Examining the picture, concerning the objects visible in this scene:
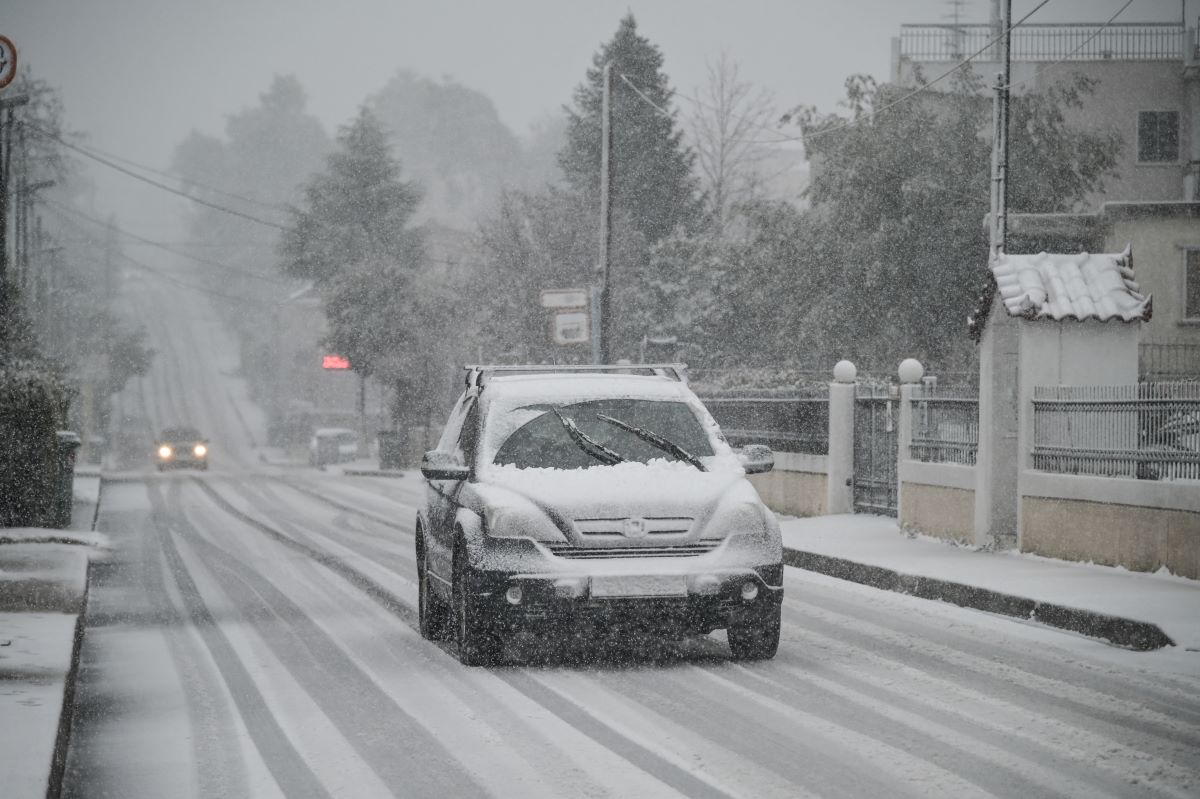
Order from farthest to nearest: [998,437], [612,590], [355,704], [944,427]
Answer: [944,427] → [998,437] → [612,590] → [355,704]

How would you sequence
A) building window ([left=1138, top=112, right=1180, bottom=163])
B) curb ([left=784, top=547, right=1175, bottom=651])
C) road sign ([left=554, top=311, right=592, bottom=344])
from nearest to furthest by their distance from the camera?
curb ([left=784, top=547, right=1175, bottom=651]) < road sign ([left=554, top=311, right=592, bottom=344]) < building window ([left=1138, top=112, right=1180, bottom=163])

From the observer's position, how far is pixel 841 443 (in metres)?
24.2

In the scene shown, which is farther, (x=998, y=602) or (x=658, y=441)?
(x=998, y=602)

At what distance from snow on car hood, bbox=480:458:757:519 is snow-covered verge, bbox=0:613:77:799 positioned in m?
2.91

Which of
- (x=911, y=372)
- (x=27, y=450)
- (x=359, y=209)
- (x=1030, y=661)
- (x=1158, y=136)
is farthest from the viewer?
(x=359, y=209)

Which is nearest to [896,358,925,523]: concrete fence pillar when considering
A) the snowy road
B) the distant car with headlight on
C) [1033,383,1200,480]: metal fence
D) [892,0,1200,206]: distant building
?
[1033,383,1200,480]: metal fence

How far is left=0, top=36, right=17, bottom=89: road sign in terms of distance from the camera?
48.3ft

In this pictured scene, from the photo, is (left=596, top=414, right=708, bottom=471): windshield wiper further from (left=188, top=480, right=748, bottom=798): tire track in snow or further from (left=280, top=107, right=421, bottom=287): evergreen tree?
(left=280, top=107, right=421, bottom=287): evergreen tree

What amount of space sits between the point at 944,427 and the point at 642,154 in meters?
53.5

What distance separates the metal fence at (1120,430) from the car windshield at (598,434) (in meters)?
5.37

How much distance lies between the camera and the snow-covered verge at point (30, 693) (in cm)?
684

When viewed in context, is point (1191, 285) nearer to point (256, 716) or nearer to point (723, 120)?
point (256, 716)

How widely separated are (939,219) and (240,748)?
4054cm

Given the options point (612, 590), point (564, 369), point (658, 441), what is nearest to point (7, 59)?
point (564, 369)
